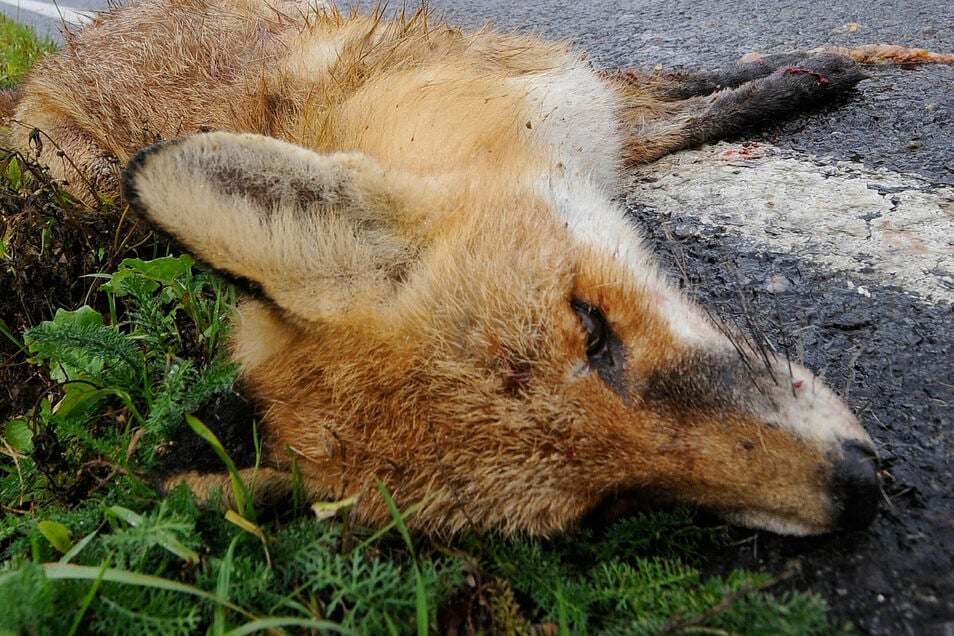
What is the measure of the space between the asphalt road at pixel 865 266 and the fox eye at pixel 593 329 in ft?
2.04

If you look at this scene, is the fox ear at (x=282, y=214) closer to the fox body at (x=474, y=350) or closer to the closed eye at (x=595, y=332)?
the fox body at (x=474, y=350)

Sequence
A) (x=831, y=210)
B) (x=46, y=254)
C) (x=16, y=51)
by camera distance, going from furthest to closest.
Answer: (x=16, y=51) → (x=46, y=254) → (x=831, y=210)

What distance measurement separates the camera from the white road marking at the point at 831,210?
95.0 inches

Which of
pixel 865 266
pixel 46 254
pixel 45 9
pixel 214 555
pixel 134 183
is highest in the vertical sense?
pixel 45 9

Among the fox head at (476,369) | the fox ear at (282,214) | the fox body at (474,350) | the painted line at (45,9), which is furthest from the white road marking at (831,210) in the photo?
the painted line at (45,9)

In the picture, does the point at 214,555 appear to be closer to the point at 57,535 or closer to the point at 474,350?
the point at 57,535

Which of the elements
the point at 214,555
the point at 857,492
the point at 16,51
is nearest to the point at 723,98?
the point at 857,492

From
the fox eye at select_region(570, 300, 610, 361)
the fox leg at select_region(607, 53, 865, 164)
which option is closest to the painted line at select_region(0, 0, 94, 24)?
the fox leg at select_region(607, 53, 865, 164)

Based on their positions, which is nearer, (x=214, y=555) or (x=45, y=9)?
(x=214, y=555)

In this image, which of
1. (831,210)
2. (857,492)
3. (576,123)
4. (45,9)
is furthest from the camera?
(45,9)

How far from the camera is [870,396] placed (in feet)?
6.81

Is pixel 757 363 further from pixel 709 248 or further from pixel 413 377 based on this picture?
pixel 413 377

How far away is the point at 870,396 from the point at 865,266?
620 mm

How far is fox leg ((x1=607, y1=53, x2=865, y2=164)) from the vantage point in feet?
11.6
